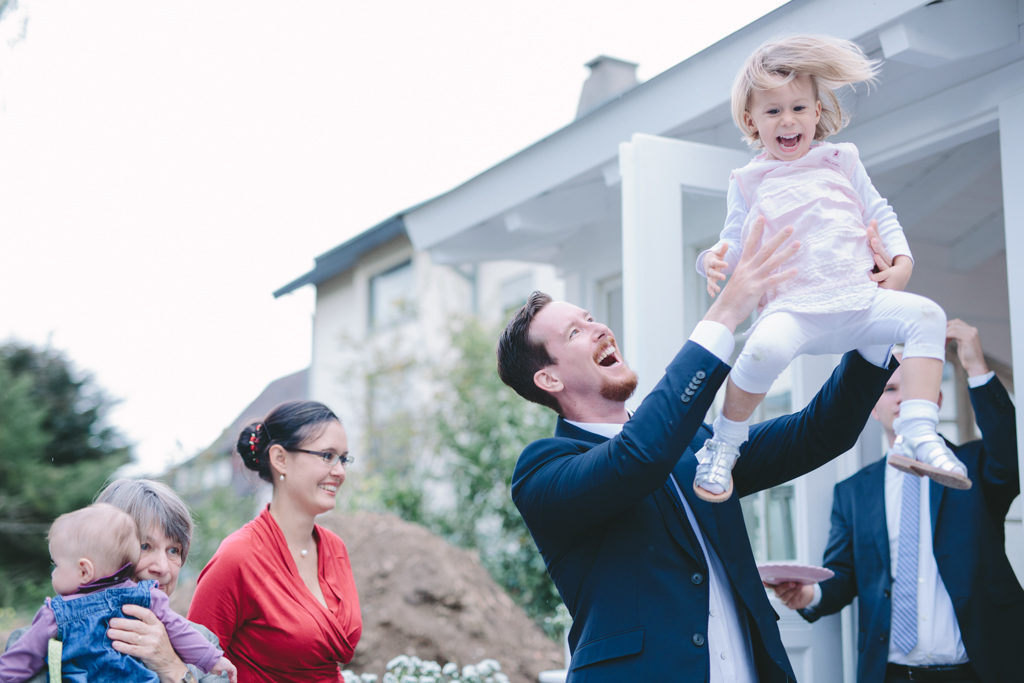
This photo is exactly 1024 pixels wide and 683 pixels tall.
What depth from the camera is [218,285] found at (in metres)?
13.7

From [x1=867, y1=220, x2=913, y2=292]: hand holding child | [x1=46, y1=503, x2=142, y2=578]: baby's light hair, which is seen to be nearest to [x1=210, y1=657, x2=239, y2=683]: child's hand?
[x1=46, y1=503, x2=142, y2=578]: baby's light hair

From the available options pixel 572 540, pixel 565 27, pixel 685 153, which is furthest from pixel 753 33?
pixel 565 27

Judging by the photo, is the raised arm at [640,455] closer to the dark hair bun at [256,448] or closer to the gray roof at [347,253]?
the dark hair bun at [256,448]

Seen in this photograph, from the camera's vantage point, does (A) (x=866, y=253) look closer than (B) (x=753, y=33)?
Yes

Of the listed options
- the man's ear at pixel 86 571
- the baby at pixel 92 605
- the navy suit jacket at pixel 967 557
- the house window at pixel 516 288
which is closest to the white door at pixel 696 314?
the navy suit jacket at pixel 967 557

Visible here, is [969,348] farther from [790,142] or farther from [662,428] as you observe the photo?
[662,428]

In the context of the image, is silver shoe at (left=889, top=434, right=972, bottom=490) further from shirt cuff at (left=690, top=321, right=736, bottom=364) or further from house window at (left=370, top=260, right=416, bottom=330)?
house window at (left=370, top=260, right=416, bottom=330)

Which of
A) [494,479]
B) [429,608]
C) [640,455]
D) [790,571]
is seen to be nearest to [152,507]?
[640,455]

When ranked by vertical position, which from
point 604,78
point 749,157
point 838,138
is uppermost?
point 604,78

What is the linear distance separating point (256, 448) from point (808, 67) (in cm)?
208

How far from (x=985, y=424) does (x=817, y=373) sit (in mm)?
716

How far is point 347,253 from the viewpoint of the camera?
14.2 meters

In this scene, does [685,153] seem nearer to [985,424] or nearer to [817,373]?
[817,373]

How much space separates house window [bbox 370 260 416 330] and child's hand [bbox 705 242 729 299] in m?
10.4
